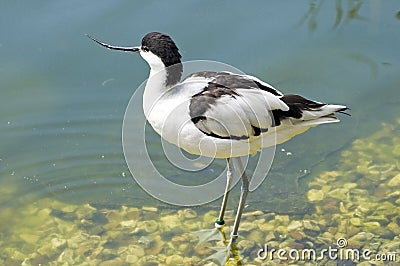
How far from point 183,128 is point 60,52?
2.36 m

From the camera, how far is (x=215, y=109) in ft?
14.5

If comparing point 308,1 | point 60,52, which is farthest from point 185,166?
point 308,1

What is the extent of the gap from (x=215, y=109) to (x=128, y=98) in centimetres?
175

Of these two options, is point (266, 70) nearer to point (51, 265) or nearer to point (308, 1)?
point (308, 1)

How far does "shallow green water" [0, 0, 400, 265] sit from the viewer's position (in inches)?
198

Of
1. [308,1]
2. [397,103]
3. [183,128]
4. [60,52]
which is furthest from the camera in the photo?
[308,1]

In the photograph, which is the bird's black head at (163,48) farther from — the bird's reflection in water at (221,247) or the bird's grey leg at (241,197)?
the bird's reflection in water at (221,247)

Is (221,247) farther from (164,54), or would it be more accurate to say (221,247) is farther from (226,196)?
(164,54)

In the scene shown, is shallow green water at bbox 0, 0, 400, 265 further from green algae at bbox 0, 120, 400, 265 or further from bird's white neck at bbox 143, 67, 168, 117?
bird's white neck at bbox 143, 67, 168, 117


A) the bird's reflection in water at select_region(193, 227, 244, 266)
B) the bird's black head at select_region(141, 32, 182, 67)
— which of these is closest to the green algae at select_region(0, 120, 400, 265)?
the bird's reflection in water at select_region(193, 227, 244, 266)

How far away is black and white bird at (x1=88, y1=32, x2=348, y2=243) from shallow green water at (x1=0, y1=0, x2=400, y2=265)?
2.43ft

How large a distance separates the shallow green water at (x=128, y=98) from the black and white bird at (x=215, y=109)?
740 mm

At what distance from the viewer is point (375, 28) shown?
6.77 meters

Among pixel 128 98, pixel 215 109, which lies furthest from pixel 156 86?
pixel 128 98
